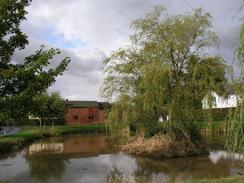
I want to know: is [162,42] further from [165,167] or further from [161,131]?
[165,167]

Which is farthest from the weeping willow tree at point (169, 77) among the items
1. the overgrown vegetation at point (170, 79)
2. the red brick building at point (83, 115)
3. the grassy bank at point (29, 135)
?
the red brick building at point (83, 115)

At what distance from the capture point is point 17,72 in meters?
13.5

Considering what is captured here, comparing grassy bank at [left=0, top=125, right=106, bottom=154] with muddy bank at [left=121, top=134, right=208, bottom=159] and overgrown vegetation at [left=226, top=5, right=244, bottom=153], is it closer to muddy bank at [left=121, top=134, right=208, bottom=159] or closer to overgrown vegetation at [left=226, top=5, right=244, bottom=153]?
muddy bank at [left=121, top=134, right=208, bottom=159]

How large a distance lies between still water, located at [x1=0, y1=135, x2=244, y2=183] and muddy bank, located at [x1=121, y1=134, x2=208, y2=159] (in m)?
0.86

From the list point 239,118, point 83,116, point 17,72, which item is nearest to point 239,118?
point 239,118

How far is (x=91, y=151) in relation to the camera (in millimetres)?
29594

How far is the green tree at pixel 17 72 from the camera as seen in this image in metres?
13.4

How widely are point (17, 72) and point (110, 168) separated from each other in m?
8.96

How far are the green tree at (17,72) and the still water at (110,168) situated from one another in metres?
5.22

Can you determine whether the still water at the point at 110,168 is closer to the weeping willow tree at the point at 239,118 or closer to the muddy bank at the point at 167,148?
the muddy bank at the point at 167,148

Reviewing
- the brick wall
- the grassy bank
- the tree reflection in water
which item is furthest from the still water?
the brick wall

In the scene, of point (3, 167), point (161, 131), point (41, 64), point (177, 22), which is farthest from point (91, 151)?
point (41, 64)

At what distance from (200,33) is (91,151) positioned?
37.9 feet

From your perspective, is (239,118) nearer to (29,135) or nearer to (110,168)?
(110,168)
